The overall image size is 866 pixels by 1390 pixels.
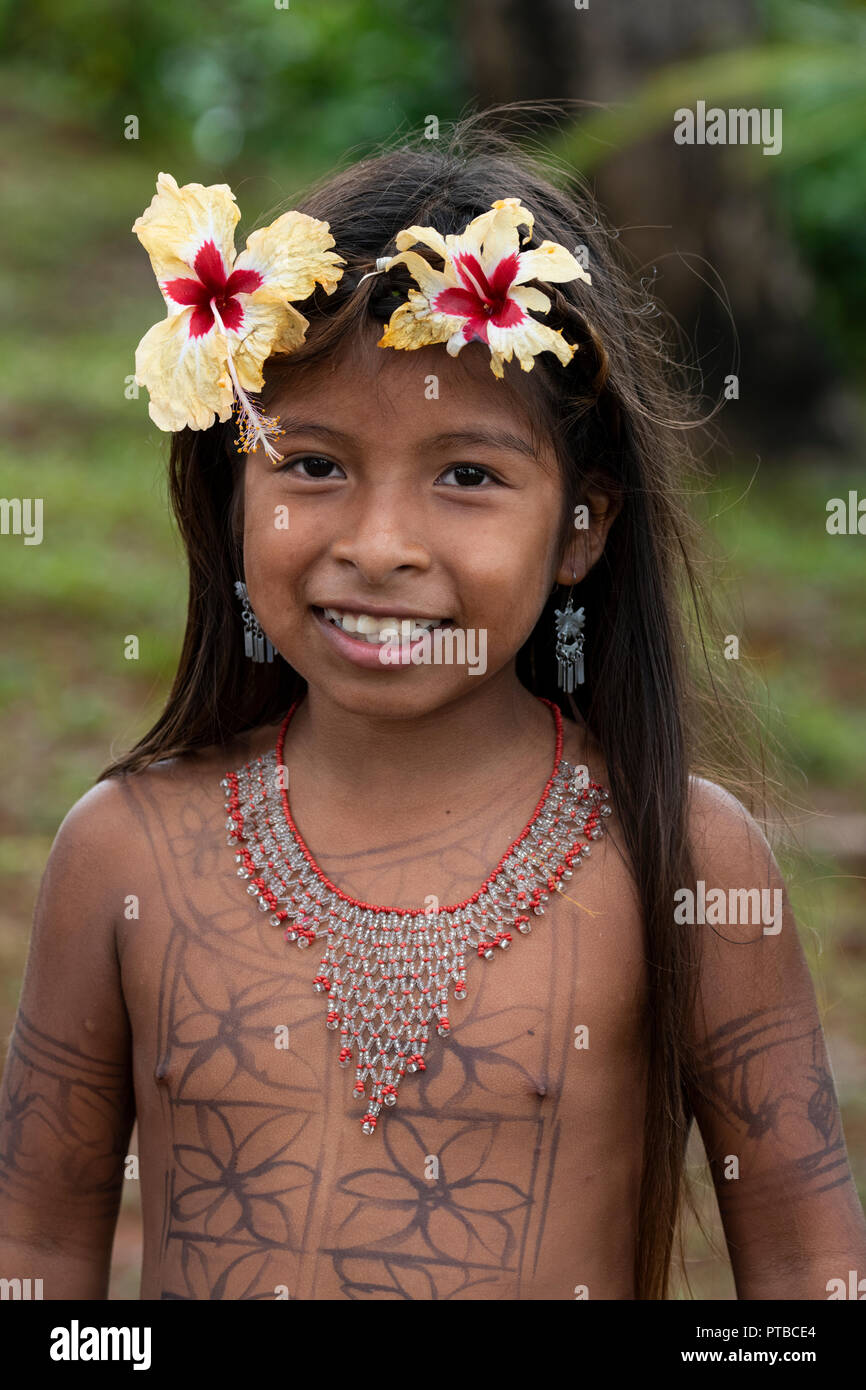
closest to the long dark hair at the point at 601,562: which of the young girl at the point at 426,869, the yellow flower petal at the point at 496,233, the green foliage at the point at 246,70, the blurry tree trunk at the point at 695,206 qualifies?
the young girl at the point at 426,869

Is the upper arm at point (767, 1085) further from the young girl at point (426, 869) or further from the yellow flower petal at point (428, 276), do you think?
the yellow flower petal at point (428, 276)

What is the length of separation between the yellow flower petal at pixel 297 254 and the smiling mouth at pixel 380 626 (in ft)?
1.25

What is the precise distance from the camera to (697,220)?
638 centimetres

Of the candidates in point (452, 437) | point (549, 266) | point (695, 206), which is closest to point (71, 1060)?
point (452, 437)

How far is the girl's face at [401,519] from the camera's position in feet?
6.30

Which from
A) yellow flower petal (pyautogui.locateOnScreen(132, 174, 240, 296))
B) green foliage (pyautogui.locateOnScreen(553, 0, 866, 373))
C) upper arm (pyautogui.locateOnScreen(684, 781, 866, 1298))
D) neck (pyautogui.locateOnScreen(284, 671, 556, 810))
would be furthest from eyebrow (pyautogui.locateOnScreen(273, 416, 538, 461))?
green foliage (pyautogui.locateOnScreen(553, 0, 866, 373))

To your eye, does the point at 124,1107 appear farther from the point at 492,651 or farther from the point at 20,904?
the point at 20,904

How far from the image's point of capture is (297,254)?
1952 mm

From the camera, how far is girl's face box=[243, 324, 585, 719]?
75.6 inches

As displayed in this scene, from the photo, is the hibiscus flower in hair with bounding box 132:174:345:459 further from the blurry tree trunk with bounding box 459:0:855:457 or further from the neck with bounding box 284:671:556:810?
the blurry tree trunk with bounding box 459:0:855:457

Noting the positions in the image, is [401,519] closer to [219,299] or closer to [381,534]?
[381,534]

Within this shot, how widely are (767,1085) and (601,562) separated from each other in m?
0.71

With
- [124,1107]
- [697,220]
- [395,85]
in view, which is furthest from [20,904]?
[395,85]

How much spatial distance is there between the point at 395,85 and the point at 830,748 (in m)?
4.80
